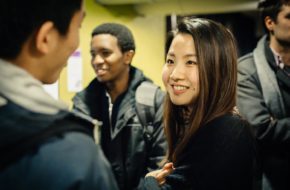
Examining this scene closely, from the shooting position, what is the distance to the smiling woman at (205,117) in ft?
4.12

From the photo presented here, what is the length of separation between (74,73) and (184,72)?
2.47m

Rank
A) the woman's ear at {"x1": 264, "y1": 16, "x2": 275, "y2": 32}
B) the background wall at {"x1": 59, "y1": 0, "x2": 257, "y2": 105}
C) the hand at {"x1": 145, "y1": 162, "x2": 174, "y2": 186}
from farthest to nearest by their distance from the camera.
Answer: the background wall at {"x1": 59, "y1": 0, "x2": 257, "y2": 105} < the woman's ear at {"x1": 264, "y1": 16, "x2": 275, "y2": 32} < the hand at {"x1": 145, "y1": 162, "x2": 174, "y2": 186}

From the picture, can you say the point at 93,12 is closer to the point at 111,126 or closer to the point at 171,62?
the point at 111,126

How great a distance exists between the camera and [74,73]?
3.78 m

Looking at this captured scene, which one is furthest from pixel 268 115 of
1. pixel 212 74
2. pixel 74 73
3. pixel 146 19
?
pixel 146 19

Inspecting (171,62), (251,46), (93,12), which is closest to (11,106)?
(171,62)

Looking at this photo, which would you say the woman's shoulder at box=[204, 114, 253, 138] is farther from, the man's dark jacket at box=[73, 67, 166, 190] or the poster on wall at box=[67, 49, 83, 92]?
the poster on wall at box=[67, 49, 83, 92]

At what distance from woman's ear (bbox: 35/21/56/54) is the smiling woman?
0.66 m

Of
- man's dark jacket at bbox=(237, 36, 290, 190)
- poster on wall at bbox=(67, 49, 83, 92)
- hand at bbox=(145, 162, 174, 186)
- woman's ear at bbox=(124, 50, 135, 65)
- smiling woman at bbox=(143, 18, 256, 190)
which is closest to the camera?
smiling woman at bbox=(143, 18, 256, 190)

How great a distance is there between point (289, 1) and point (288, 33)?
189mm

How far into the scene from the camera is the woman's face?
1438 millimetres

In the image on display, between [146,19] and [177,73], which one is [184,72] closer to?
[177,73]

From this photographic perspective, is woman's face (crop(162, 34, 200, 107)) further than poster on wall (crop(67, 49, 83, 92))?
No

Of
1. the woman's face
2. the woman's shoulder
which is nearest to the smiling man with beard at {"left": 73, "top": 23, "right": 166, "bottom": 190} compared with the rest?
the woman's face
